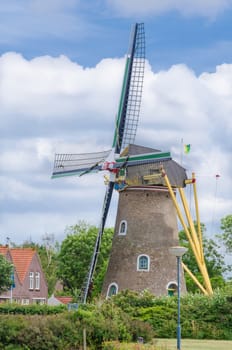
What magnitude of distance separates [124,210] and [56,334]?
21252 millimetres

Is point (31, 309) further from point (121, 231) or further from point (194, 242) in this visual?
point (194, 242)

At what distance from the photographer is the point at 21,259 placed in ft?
235

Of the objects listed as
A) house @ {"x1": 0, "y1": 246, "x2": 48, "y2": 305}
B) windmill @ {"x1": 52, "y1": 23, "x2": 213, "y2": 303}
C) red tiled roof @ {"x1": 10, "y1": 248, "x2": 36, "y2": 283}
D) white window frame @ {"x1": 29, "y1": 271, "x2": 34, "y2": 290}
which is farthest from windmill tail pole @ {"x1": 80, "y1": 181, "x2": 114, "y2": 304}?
white window frame @ {"x1": 29, "y1": 271, "x2": 34, "y2": 290}

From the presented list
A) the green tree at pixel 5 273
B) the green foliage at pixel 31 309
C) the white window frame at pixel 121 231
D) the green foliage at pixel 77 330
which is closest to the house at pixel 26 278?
the green tree at pixel 5 273

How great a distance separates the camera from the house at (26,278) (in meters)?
68.9

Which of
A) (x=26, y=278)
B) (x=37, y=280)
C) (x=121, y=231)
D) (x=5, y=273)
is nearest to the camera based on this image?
(x=121, y=231)

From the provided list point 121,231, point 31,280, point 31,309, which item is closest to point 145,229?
point 121,231

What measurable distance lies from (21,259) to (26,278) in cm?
167

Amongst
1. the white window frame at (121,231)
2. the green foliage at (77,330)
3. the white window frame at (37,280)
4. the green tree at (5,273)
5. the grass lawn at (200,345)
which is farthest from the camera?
the white window frame at (37,280)

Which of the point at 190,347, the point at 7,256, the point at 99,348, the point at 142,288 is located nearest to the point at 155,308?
the point at 142,288

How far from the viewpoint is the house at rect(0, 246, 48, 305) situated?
68.9m

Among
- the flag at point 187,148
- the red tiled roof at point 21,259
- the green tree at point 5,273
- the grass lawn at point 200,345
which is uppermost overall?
the flag at point 187,148

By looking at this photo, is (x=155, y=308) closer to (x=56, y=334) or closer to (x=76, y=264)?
(x=56, y=334)

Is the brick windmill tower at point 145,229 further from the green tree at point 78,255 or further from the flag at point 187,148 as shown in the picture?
the green tree at point 78,255
